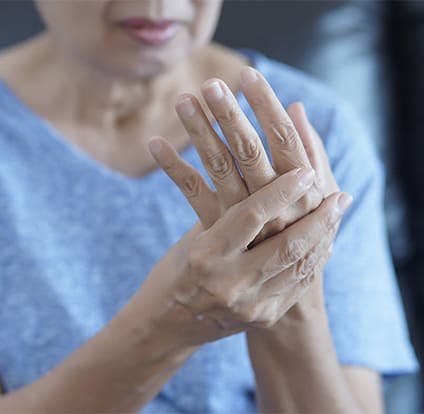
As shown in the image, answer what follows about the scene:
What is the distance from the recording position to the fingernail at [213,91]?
66 centimetres

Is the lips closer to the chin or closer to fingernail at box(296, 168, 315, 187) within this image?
→ the chin

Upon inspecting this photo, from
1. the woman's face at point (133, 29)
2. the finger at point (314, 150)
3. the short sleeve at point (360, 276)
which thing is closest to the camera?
the finger at point (314, 150)

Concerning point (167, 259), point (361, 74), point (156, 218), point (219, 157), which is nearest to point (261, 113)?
point (219, 157)

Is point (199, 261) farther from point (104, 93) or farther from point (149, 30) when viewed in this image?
point (104, 93)

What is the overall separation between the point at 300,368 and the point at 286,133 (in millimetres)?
282

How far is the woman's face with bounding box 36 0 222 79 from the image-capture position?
0.87 m

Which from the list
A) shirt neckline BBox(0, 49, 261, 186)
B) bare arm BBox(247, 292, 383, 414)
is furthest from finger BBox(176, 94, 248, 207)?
shirt neckline BBox(0, 49, 261, 186)

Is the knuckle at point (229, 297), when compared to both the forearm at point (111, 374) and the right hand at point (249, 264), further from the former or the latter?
the forearm at point (111, 374)

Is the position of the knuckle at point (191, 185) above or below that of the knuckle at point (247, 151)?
below

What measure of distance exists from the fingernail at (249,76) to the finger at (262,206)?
0.08m

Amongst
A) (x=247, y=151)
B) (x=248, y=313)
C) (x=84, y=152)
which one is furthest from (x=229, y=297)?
(x=84, y=152)

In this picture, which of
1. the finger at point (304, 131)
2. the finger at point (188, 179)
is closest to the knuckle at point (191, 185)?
the finger at point (188, 179)

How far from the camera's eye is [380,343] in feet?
3.32

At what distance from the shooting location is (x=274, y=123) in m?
0.70
